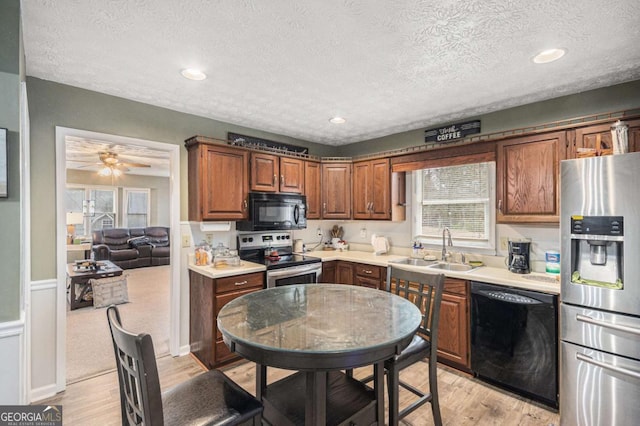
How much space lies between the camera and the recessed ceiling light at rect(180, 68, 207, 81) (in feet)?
7.55

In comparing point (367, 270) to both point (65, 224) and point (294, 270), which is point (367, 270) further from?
point (65, 224)

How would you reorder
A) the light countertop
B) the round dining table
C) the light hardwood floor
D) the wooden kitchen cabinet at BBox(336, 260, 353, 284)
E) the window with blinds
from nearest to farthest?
the round dining table
the light hardwood floor
the light countertop
the window with blinds
the wooden kitchen cabinet at BBox(336, 260, 353, 284)

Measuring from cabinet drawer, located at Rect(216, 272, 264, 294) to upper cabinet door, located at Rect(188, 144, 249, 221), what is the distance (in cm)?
67

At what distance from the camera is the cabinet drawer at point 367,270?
11.6 feet

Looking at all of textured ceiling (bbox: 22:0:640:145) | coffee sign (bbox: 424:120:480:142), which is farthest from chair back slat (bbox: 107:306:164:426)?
coffee sign (bbox: 424:120:480:142)

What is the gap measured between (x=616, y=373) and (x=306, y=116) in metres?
3.23

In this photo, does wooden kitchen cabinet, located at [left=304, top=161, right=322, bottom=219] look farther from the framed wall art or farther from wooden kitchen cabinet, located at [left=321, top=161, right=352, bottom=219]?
the framed wall art

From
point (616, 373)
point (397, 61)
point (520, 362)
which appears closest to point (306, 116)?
point (397, 61)

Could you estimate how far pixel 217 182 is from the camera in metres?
3.22

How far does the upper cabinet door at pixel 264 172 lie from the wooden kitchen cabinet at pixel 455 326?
2.17 meters

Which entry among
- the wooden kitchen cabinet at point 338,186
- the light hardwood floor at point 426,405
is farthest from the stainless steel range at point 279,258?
the light hardwood floor at point 426,405

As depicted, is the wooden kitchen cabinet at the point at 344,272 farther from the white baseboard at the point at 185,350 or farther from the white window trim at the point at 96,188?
the white window trim at the point at 96,188

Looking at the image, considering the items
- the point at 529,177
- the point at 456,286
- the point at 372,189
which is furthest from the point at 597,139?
the point at 372,189

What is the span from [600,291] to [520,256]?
0.87 metres
